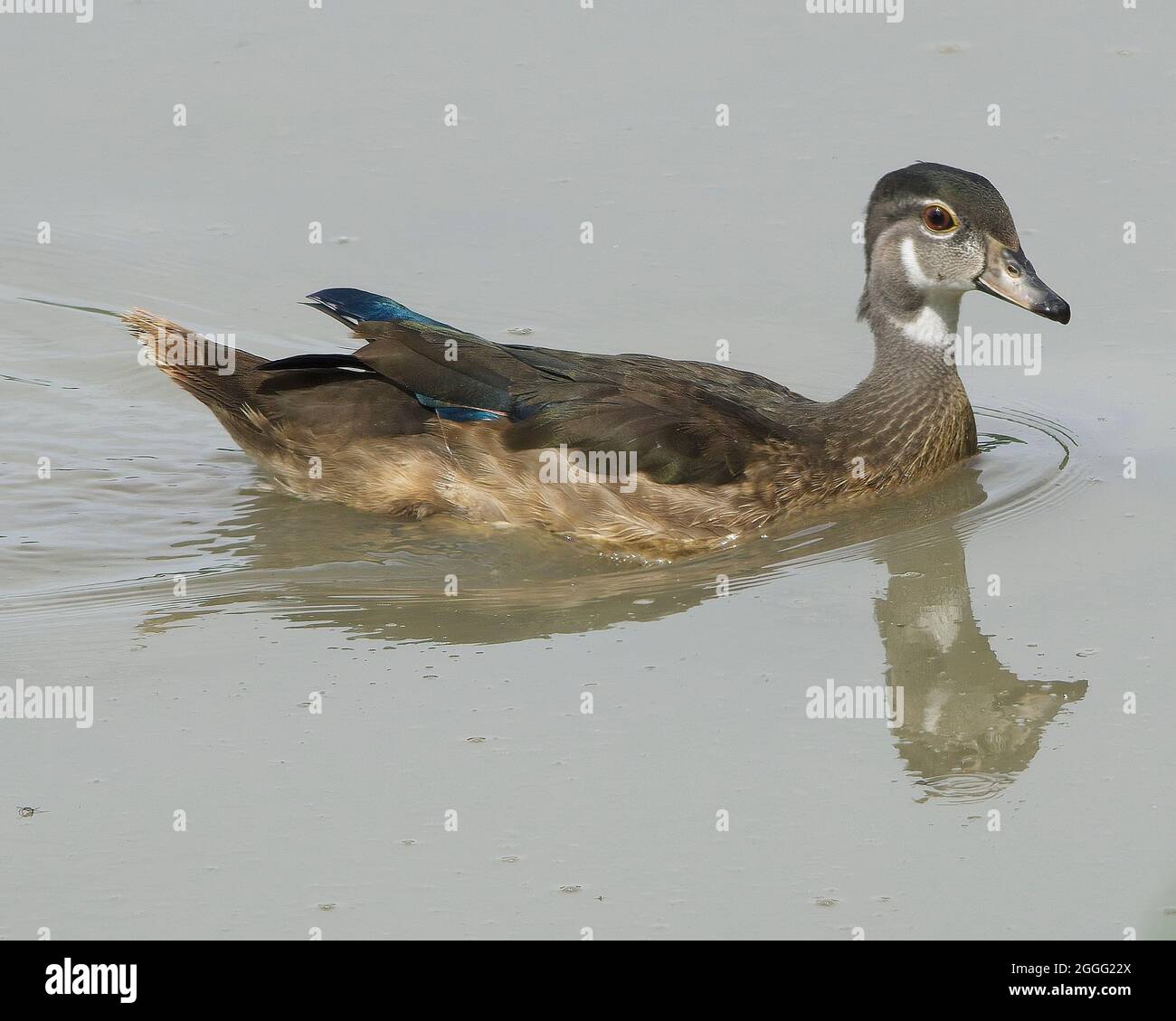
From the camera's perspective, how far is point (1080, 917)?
19.4ft

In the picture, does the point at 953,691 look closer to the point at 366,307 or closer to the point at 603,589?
the point at 603,589

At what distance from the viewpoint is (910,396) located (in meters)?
9.62

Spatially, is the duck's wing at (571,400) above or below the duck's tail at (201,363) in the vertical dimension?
below

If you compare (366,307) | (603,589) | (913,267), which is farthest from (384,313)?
(913,267)

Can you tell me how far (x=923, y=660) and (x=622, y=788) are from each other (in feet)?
5.90

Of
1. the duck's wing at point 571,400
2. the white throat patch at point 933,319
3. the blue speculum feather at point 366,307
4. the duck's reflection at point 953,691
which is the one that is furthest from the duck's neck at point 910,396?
the blue speculum feather at point 366,307

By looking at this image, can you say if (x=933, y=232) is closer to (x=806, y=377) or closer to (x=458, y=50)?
(x=806, y=377)

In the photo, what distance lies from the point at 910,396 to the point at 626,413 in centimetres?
168

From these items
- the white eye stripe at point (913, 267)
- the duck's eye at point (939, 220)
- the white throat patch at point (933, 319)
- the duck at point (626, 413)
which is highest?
the duck's eye at point (939, 220)

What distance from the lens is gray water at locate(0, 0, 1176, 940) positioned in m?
6.19

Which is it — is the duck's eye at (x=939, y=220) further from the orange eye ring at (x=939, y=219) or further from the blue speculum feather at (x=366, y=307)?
the blue speculum feather at (x=366, y=307)

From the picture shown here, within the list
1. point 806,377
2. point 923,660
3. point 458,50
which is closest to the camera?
point 923,660

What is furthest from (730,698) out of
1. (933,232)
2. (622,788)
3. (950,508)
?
(933,232)

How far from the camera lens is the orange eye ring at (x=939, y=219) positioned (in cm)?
936
